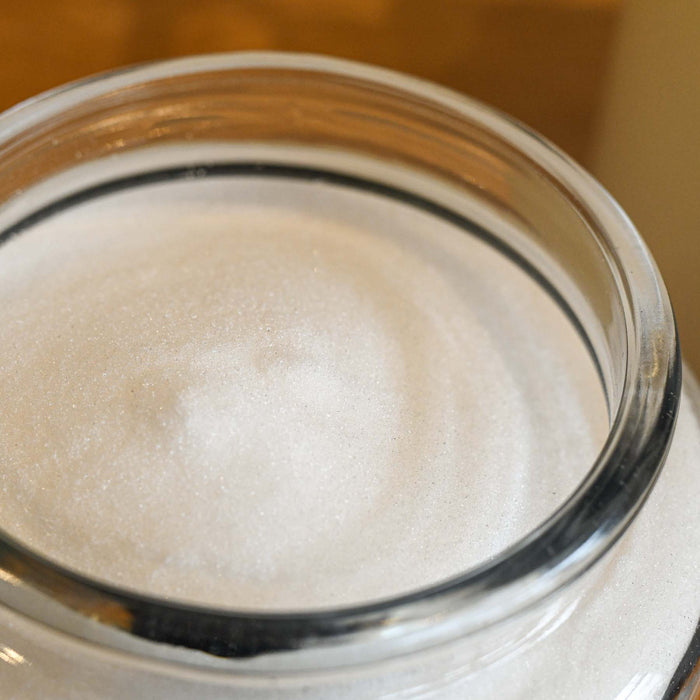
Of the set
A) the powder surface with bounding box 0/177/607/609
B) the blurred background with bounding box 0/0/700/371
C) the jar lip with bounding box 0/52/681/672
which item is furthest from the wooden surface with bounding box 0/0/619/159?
the jar lip with bounding box 0/52/681/672

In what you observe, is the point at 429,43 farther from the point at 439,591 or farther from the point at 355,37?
the point at 439,591

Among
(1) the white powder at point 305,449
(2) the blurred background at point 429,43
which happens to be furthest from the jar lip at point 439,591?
(2) the blurred background at point 429,43

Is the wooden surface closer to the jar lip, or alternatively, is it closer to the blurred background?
the blurred background

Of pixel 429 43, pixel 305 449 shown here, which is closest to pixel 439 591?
pixel 305 449

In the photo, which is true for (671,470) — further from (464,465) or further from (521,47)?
(521,47)

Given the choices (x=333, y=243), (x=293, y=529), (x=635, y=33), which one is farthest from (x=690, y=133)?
(x=293, y=529)

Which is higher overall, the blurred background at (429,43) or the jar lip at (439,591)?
the blurred background at (429,43)

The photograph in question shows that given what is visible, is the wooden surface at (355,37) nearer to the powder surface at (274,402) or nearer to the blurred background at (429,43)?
the blurred background at (429,43)
